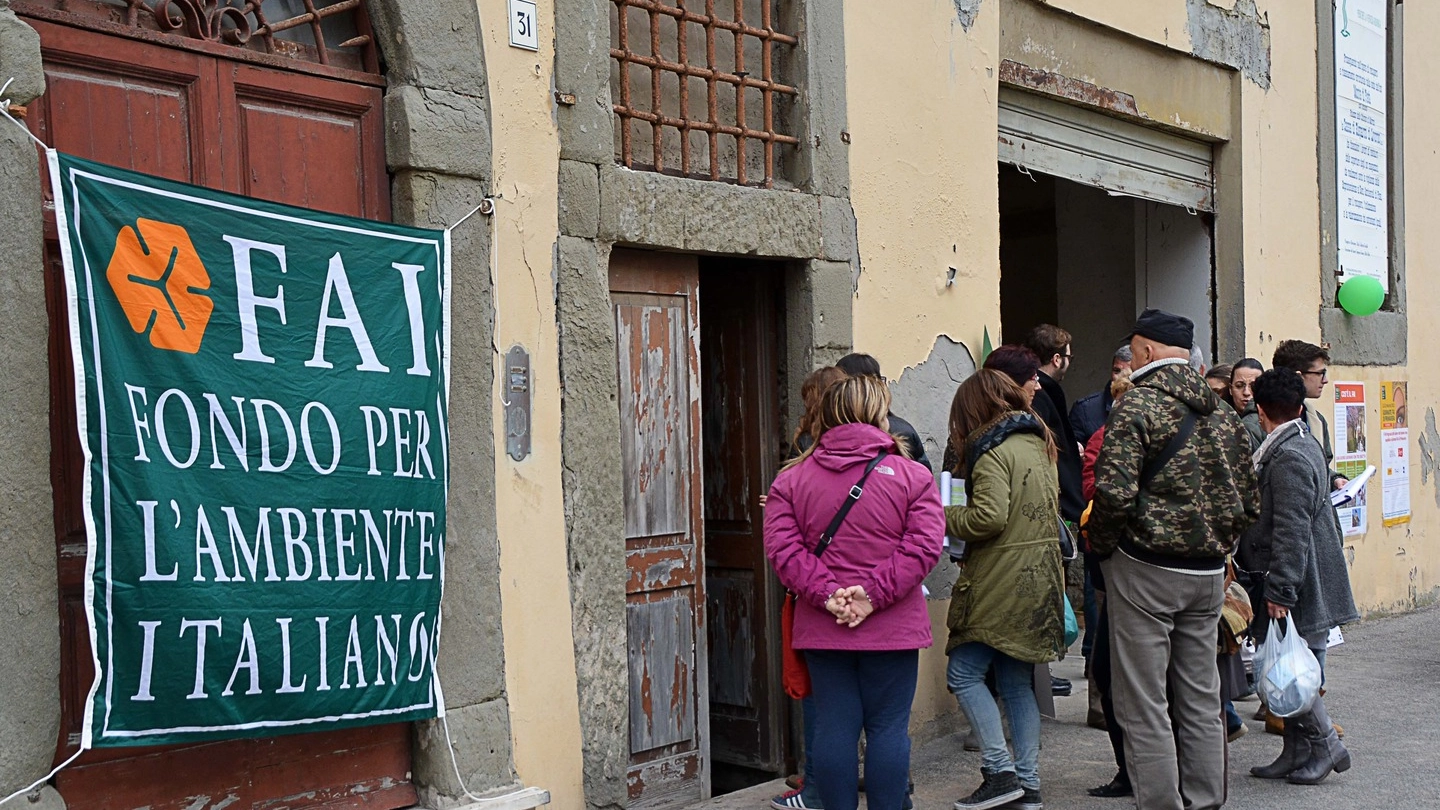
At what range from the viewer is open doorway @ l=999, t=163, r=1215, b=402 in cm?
916

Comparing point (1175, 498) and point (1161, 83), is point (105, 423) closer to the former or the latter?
point (1175, 498)

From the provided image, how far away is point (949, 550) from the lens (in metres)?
5.64

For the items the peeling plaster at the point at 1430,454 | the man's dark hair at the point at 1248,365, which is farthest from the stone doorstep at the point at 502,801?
the peeling plaster at the point at 1430,454

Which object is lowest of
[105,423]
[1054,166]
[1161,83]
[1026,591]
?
[1026,591]

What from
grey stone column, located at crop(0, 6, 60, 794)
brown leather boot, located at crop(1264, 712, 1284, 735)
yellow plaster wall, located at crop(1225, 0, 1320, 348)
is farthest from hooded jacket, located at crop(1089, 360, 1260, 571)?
yellow plaster wall, located at crop(1225, 0, 1320, 348)

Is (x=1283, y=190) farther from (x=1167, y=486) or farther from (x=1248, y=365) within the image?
(x=1167, y=486)

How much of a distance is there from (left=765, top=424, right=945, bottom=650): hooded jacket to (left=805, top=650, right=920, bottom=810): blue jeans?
0.09m

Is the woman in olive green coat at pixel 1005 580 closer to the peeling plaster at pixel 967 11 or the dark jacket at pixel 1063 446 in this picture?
the dark jacket at pixel 1063 446

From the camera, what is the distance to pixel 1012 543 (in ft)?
16.6

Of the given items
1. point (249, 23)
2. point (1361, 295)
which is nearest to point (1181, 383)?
point (249, 23)

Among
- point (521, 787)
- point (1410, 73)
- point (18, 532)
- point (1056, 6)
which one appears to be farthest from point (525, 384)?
point (1410, 73)

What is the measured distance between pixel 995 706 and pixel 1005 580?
48 cm

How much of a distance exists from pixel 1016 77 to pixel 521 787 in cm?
443

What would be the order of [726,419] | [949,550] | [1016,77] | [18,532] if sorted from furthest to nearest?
[1016,77] < [726,419] < [949,550] < [18,532]
